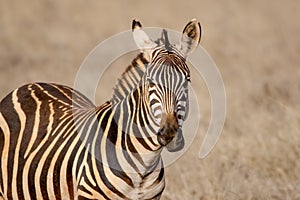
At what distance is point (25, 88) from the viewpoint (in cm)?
534

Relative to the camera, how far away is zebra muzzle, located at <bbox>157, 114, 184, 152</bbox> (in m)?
3.74

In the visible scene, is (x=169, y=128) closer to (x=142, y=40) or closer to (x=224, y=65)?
(x=142, y=40)

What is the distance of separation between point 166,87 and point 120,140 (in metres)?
0.48

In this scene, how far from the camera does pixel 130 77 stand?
4145mm

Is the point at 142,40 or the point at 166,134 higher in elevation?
the point at 142,40

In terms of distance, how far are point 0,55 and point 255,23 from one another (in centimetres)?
521

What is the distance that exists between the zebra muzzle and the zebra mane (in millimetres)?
410

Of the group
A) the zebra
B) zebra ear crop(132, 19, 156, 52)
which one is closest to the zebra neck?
the zebra

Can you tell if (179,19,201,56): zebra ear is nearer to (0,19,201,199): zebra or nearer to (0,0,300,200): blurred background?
(0,19,201,199): zebra

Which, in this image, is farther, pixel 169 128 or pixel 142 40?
pixel 142 40

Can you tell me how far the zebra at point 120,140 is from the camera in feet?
12.8

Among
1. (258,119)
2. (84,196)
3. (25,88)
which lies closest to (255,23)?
(258,119)

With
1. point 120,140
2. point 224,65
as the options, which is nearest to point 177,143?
point 120,140

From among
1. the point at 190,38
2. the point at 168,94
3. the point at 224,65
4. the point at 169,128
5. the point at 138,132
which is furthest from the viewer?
the point at 224,65
